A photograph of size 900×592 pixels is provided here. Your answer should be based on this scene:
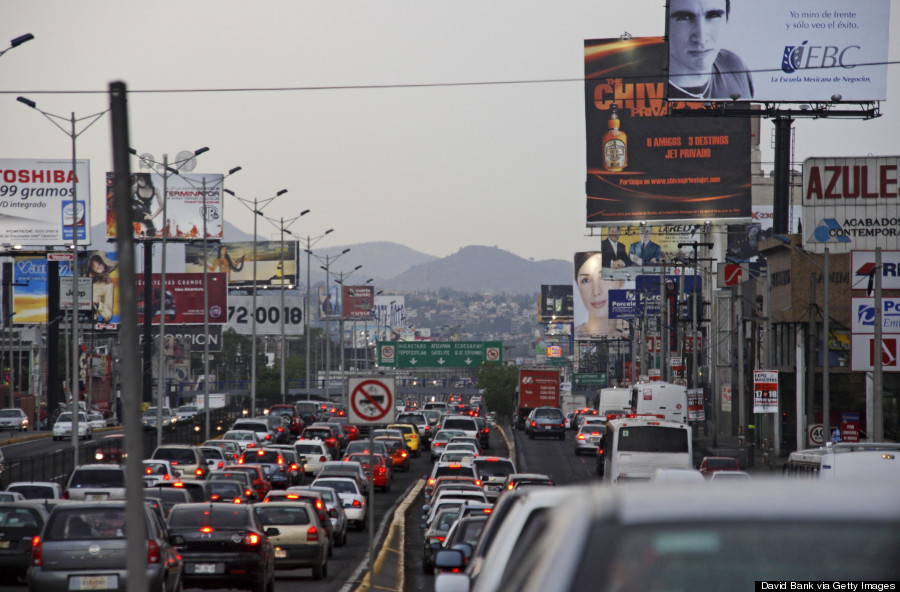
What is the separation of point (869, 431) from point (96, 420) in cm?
5072

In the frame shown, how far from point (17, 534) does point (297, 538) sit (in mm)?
4633

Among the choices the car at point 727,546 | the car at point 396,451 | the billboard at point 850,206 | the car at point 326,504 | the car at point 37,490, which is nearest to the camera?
the car at point 727,546

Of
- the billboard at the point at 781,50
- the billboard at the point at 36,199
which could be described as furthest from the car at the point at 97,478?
the billboard at the point at 36,199

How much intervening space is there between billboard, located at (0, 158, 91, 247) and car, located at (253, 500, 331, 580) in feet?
237

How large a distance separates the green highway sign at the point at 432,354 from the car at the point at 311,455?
5468 cm

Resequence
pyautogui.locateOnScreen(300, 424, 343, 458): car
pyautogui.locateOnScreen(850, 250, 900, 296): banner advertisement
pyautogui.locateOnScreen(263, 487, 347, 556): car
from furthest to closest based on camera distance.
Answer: pyautogui.locateOnScreen(300, 424, 343, 458): car, pyautogui.locateOnScreen(850, 250, 900, 296): banner advertisement, pyautogui.locateOnScreen(263, 487, 347, 556): car

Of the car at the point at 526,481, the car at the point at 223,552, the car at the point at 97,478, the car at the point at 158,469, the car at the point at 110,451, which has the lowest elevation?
the car at the point at 110,451

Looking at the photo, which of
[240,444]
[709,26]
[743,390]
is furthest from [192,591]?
[743,390]

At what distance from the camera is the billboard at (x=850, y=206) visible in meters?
52.2

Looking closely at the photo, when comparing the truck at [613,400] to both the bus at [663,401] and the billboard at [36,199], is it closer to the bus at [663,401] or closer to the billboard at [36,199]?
the bus at [663,401]

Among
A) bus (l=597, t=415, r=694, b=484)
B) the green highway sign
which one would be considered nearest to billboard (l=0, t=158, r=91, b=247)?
the green highway sign

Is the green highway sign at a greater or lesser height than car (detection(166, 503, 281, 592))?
lesser

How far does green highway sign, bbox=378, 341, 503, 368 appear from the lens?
340 feet

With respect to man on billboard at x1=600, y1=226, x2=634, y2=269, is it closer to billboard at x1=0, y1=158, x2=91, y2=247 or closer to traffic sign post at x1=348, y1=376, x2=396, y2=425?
billboard at x1=0, y1=158, x2=91, y2=247
